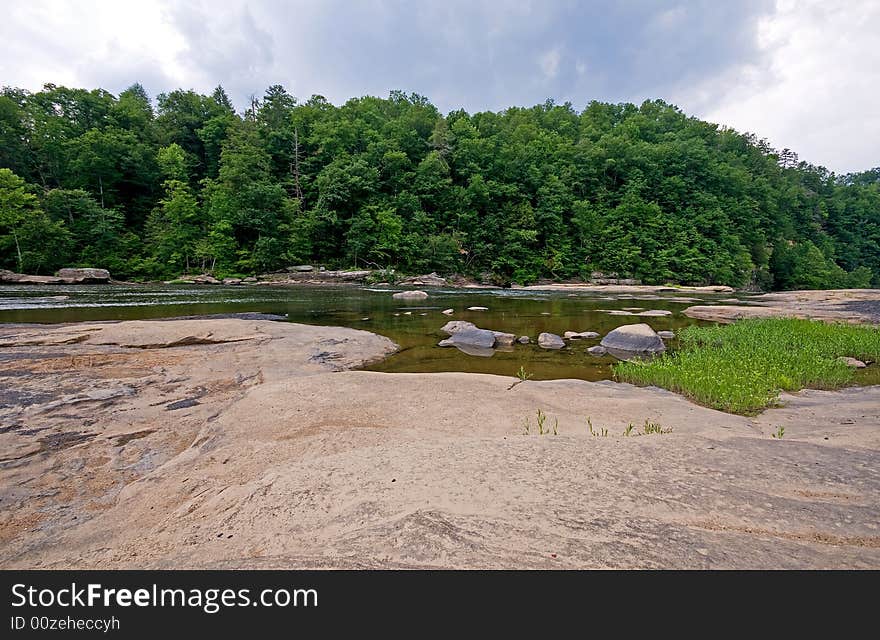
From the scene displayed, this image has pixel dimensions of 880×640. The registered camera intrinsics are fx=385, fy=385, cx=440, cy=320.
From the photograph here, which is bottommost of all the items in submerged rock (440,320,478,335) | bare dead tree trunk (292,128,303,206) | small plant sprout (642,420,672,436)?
submerged rock (440,320,478,335)

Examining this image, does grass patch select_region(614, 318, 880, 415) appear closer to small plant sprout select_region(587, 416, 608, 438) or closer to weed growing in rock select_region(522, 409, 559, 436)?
small plant sprout select_region(587, 416, 608, 438)

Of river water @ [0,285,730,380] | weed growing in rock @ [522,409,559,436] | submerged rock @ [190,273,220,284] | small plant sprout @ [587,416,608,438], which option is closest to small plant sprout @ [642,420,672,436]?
small plant sprout @ [587,416,608,438]

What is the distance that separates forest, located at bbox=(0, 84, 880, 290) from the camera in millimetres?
37688

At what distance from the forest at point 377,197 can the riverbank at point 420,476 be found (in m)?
36.8

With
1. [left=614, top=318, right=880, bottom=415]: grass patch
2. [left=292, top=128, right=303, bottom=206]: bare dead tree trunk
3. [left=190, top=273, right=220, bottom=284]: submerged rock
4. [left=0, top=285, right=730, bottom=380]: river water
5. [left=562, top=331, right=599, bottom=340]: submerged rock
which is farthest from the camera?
[left=292, top=128, right=303, bottom=206]: bare dead tree trunk

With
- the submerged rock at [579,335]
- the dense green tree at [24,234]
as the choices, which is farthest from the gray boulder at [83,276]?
the submerged rock at [579,335]

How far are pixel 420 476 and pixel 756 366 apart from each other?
7.04 meters

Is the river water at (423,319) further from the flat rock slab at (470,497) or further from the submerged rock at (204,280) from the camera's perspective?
the submerged rock at (204,280)

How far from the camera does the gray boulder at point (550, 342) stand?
33.2 feet

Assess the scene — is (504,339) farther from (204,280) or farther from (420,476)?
(204,280)

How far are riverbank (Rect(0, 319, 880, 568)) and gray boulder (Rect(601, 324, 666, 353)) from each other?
3723mm

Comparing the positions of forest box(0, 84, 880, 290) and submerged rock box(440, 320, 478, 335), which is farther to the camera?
forest box(0, 84, 880, 290)

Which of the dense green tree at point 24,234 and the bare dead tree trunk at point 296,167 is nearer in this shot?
the dense green tree at point 24,234

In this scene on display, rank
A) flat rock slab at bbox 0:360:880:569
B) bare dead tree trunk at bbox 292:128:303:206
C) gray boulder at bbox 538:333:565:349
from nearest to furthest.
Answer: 1. flat rock slab at bbox 0:360:880:569
2. gray boulder at bbox 538:333:565:349
3. bare dead tree trunk at bbox 292:128:303:206
